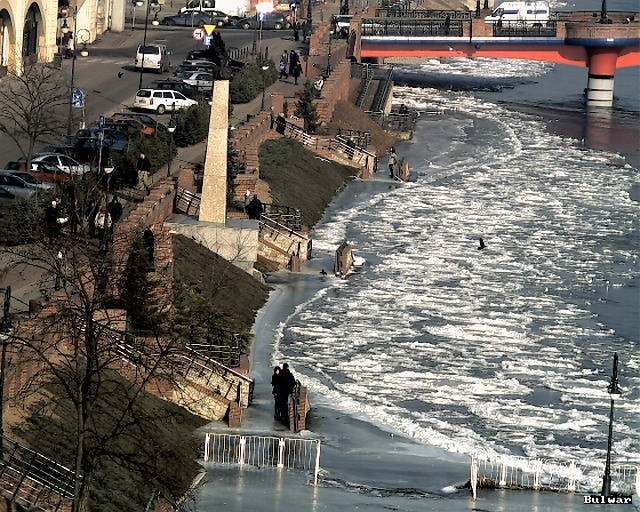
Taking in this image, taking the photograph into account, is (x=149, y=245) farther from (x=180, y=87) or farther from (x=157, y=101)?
(x=180, y=87)

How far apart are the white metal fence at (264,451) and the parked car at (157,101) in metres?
35.7

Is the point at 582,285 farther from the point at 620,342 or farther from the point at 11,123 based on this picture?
the point at 11,123

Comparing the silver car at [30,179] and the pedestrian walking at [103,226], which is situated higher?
the pedestrian walking at [103,226]

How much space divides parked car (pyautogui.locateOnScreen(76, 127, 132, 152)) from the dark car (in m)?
39.2

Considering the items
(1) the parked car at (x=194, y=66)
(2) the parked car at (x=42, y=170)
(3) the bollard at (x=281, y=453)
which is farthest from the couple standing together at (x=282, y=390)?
(1) the parked car at (x=194, y=66)

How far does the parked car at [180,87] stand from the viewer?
76250mm

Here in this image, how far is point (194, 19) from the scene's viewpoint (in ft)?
344

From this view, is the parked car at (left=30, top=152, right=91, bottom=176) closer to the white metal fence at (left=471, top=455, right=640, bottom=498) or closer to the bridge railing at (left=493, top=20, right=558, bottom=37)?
the white metal fence at (left=471, top=455, right=640, bottom=498)

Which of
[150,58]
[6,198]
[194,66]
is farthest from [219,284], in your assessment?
[150,58]

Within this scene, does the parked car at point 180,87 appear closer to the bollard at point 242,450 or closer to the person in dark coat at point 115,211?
the person in dark coat at point 115,211

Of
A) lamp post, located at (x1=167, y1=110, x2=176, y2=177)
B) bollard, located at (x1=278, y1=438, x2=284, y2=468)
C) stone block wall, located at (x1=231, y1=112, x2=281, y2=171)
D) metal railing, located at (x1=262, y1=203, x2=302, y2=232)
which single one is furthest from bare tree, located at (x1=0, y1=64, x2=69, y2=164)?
bollard, located at (x1=278, y1=438, x2=284, y2=468)

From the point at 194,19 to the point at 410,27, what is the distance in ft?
36.9

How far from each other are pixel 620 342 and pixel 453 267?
30.9ft

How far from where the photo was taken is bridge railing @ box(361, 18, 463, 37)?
10044 centimetres
